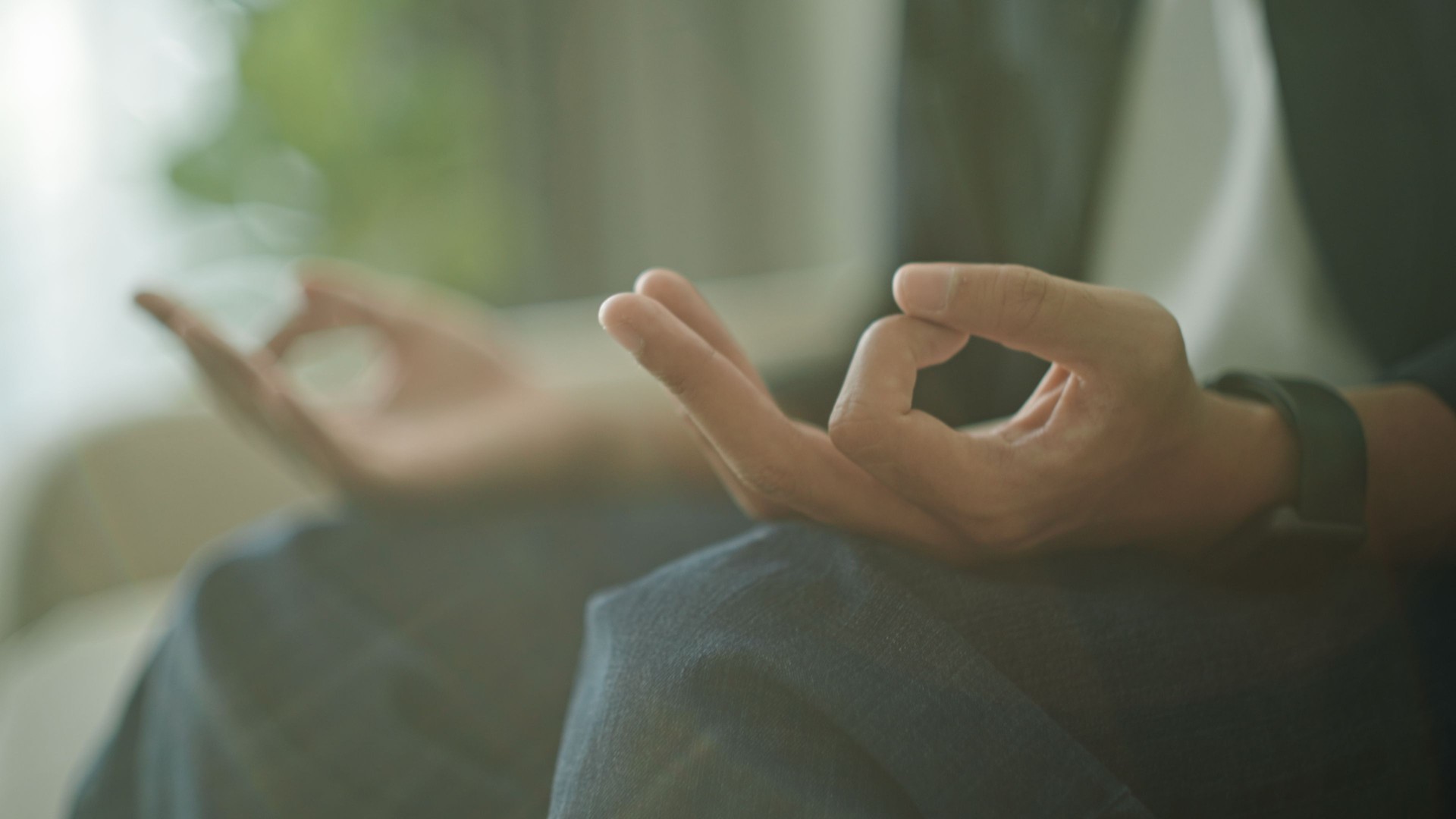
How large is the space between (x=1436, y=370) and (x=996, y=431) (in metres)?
0.18

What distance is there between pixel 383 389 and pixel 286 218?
113cm

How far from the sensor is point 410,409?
664mm

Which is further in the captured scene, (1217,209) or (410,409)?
(410,409)

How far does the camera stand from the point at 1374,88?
0.32 m

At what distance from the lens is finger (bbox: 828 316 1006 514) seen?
23 centimetres

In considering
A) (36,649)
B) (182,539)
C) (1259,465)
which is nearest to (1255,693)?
(1259,465)

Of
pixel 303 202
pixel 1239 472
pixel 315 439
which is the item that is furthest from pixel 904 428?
pixel 303 202

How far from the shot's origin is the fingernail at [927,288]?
0.77 ft

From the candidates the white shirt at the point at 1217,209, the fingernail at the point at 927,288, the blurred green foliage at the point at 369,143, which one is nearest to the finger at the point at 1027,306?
the fingernail at the point at 927,288

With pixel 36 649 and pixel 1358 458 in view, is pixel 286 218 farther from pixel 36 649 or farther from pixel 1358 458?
pixel 1358 458

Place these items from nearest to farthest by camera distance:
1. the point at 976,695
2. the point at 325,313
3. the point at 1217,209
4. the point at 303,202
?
the point at 976,695, the point at 1217,209, the point at 325,313, the point at 303,202

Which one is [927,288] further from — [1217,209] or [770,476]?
[1217,209]

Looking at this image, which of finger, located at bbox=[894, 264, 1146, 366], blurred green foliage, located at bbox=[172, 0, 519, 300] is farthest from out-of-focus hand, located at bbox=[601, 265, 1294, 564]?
blurred green foliage, located at bbox=[172, 0, 519, 300]

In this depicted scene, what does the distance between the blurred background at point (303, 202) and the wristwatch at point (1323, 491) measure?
49 cm
